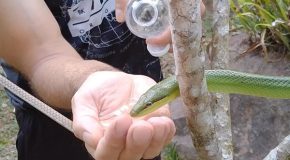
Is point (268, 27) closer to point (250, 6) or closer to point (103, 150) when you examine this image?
point (250, 6)

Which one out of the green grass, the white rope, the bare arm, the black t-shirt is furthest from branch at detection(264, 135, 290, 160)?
the green grass

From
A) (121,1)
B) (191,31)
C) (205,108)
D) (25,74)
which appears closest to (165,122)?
(205,108)

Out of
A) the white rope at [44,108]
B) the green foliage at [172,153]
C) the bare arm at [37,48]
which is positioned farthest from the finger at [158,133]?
the green foliage at [172,153]

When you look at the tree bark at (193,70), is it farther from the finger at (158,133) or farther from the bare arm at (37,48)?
the bare arm at (37,48)

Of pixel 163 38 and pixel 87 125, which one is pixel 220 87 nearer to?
pixel 163 38

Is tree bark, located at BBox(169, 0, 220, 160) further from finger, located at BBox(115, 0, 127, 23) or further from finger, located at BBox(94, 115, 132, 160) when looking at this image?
finger, located at BBox(115, 0, 127, 23)
